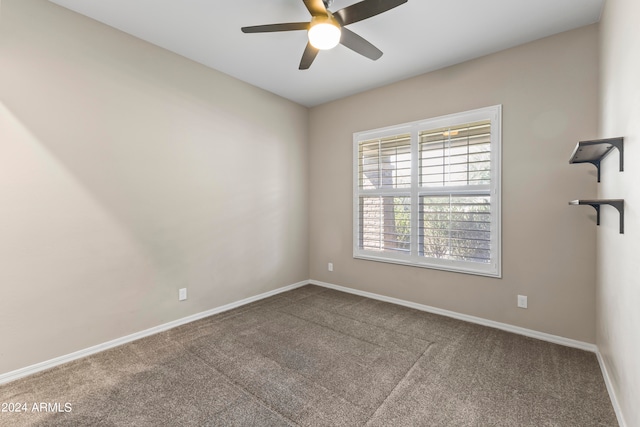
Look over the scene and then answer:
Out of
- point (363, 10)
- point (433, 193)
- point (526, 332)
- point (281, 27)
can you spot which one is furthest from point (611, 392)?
Result: point (281, 27)

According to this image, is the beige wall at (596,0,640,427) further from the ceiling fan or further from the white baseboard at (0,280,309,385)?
the white baseboard at (0,280,309,385)

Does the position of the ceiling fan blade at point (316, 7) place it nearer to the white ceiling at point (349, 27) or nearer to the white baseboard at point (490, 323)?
the white ceiling at point (349, 27)

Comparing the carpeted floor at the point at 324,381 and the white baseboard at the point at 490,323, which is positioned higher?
the white baseboard at the point at 490,323

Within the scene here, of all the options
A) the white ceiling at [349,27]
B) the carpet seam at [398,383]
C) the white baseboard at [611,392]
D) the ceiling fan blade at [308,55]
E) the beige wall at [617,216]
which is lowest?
the carpet seam at [398,383]

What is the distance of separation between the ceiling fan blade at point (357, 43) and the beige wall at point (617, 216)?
Result: 149 centimetres

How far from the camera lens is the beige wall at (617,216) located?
1407 mm

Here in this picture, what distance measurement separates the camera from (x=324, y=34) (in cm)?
197

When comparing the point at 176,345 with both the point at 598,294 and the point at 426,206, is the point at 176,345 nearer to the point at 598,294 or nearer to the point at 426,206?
the point at 426,206

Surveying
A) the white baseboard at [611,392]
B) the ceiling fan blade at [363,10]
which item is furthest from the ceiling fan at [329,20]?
the white baseboard at [611,392]

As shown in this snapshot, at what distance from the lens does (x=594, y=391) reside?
6.28 feet

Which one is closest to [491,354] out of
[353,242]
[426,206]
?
[426,206]

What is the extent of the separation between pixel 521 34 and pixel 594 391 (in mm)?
2867

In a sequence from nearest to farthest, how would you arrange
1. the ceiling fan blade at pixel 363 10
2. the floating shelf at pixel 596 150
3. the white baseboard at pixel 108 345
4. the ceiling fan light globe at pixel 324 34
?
the floating shelf at pixel 596 150
the ceiling fan blade at pixel 363 10
the ceiling fan light globe at pixel 324 34
the white baseboard at pixel 108 345

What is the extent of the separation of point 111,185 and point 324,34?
217cm
